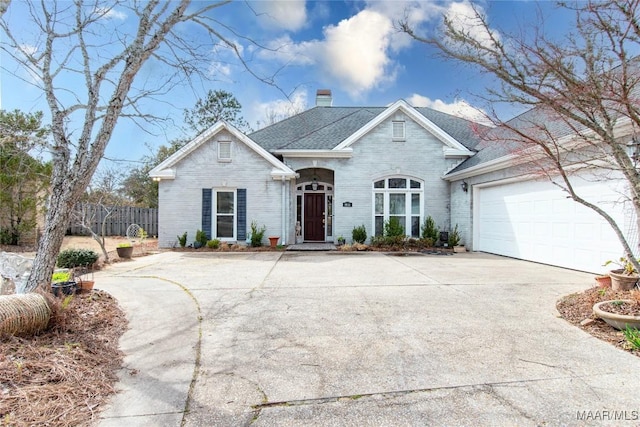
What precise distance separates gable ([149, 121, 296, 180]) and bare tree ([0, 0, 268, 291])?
8062 millimetres

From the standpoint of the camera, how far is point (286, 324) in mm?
4375

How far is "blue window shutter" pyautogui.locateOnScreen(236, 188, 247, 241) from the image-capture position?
13523 millimetres

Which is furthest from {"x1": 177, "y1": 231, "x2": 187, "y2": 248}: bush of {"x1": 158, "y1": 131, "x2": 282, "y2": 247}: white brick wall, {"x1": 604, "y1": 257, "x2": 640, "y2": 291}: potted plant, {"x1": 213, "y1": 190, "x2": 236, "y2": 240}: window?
{"x1": 604, "y1": 257, "x2": 640, "y2": 291}: potted plant

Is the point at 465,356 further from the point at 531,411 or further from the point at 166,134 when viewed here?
the point at 166,134

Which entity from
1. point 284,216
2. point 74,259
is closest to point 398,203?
point 284,216

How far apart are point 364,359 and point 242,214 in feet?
35.5

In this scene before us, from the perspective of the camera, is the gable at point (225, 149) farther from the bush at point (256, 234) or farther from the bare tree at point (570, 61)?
the bare tree at point (570, 61)

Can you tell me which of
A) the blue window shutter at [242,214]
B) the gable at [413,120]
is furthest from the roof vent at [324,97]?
the blue window shutter at [242,214]

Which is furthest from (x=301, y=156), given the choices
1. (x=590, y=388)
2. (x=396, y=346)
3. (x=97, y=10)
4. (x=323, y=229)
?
(x=590, y=388)

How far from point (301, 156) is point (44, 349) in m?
11.5

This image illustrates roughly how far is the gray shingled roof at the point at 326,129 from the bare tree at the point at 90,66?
8.82 metres

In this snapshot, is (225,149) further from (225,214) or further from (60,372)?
(60,372)

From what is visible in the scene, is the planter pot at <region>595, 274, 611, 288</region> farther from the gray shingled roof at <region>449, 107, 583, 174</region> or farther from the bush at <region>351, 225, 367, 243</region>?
the bush at <region>351, 225, 367, 243</region>

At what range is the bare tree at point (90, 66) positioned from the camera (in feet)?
14.4
